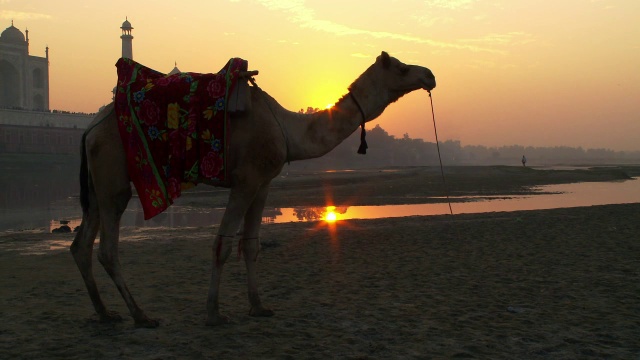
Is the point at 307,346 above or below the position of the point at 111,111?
below

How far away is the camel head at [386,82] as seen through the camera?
270 inches

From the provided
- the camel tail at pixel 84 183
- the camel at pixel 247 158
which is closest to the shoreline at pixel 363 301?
the camel at pixel 247 158

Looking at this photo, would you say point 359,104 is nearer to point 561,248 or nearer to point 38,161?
point 561,248

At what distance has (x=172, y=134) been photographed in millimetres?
6316

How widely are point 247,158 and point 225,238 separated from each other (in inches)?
34.8

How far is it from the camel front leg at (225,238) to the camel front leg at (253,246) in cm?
45

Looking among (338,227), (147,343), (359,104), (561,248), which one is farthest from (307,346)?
(338,227)

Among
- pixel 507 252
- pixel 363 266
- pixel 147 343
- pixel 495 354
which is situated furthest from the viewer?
pixel 507 252

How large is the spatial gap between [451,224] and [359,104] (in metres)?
10.8

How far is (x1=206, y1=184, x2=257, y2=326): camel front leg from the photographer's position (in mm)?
6219

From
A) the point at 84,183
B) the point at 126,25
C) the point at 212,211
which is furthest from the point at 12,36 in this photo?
the point at 84,183

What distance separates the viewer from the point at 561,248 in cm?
1170

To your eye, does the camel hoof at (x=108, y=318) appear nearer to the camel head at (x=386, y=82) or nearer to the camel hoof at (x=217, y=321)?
the camel hoof at (x=217, y=321)

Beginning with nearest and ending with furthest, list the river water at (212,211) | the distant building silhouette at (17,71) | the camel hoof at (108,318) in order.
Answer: the camel hoof at (108,318), the river water at (212,211), the distant building silhouette at (17,71)
